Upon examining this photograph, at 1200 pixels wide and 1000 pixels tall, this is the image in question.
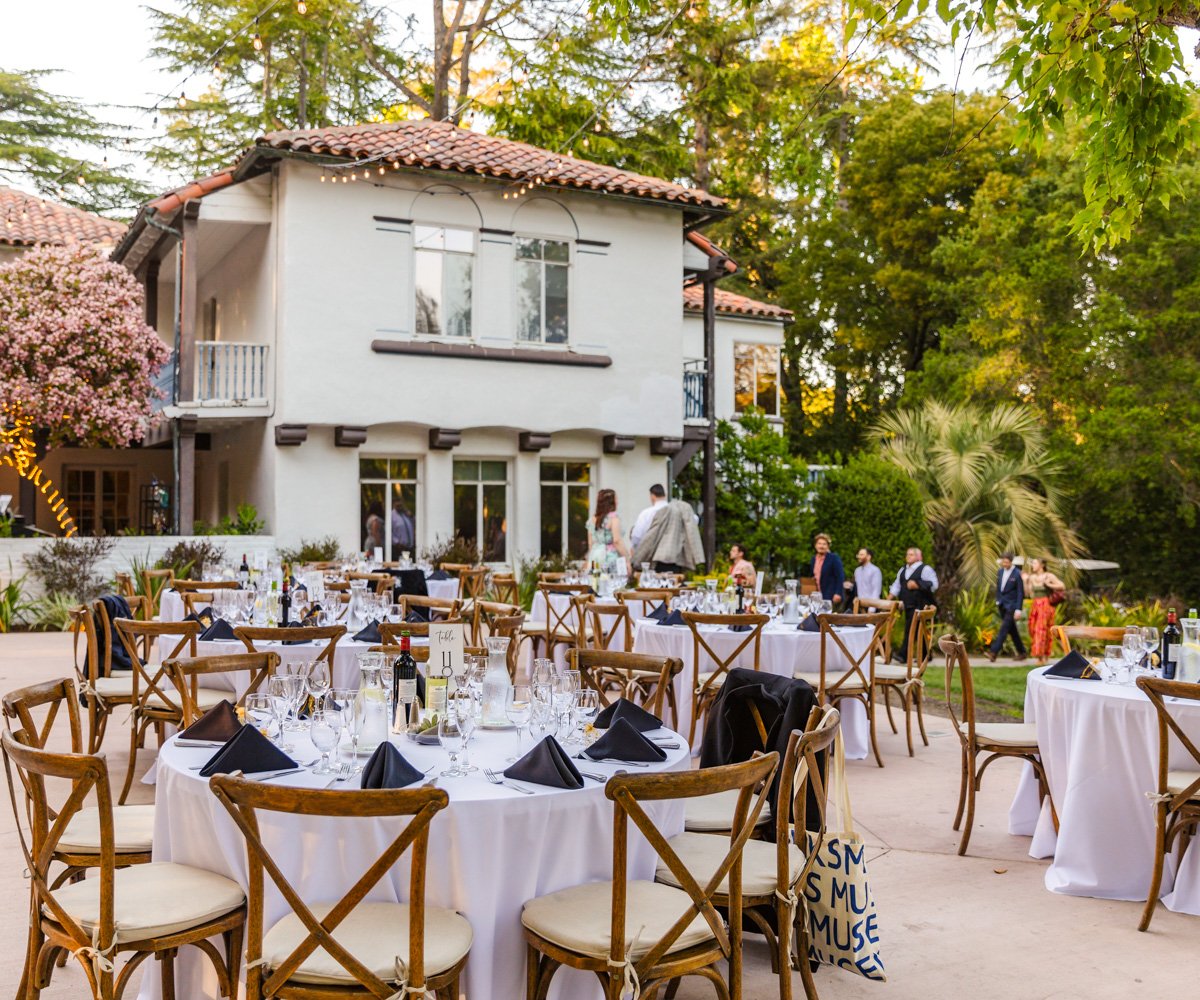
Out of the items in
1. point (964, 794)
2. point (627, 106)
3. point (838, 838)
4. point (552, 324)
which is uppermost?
point (627, 106)

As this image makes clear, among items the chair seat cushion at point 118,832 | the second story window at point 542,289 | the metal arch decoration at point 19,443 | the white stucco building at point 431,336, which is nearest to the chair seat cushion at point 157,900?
the chair seat cushion at point 118,832

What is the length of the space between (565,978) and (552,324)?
1558cm

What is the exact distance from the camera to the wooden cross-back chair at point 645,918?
3.05m

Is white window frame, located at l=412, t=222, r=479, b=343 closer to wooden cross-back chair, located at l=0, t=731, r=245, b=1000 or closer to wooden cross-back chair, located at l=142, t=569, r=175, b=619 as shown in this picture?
wooden cross-back chair, located at l=142, t=569, r=175, b=619

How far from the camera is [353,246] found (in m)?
16.9

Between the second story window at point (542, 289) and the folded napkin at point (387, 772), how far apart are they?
1492 cm

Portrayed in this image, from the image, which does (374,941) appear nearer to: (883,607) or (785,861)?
(785,861)

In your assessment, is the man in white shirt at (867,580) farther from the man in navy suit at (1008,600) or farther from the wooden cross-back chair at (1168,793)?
the wooden cross-back chair at (1168,793)

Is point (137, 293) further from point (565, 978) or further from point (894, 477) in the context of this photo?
point (565, 978)

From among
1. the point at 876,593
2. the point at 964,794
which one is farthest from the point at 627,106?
the point at 964,794

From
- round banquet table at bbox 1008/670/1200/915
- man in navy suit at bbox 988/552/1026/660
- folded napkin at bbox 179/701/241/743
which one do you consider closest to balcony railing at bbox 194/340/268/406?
man in navy suit at bbox 988/552/1026/660

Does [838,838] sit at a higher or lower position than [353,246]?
lower

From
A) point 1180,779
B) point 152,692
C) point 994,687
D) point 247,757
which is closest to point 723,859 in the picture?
point 247,757

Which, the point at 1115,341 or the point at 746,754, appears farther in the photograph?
→ the point at 1115,341
